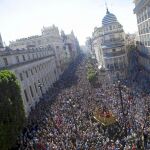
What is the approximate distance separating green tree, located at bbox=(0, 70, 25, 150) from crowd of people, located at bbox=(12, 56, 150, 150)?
74.7 inches

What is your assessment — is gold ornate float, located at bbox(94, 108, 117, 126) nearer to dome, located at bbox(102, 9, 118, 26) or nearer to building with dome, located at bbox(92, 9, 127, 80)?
building with dome, located at bbox(92, 9, 127, 80)

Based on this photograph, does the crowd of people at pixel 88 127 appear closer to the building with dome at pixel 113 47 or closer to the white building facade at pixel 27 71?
the white building facade at pixel 27 71

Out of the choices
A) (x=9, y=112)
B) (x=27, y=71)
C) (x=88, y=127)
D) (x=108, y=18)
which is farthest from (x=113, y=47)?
(x=9, y=112)

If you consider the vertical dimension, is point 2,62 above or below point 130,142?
above

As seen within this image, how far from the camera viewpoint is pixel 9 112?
2998 cm

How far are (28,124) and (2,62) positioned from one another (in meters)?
10.9

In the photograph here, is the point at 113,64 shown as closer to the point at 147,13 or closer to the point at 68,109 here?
the point at 147,13

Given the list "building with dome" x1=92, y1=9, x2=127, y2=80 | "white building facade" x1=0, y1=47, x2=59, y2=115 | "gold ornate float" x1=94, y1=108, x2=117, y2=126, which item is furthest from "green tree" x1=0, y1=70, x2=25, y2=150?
"building with dome" x1=92, y1=9, x2=127, y2=80

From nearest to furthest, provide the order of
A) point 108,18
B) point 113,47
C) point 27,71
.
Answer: point 27,71 < point 113,47 < point 108,18

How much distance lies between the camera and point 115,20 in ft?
225

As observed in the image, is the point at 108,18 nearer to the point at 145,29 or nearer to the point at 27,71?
the point at 145,29

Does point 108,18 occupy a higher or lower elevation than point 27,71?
higher

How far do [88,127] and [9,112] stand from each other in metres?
7.96

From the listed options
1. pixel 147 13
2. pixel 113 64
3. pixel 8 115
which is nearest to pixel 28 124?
pixel 8 115
